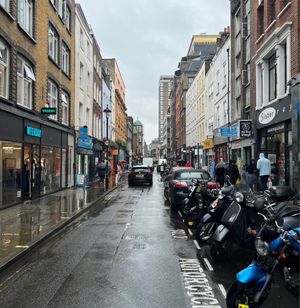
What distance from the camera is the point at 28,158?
50.3 feet

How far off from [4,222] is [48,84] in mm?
9935

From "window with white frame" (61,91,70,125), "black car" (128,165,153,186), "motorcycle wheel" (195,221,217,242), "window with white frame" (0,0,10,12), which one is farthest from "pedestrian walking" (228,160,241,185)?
"window with white frame" (0,0,10,12)

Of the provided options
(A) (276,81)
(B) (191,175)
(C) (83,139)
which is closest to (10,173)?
(B) (191,175)

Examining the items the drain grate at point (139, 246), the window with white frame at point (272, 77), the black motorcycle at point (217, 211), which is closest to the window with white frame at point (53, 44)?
the window with white frame at point (272, 77)

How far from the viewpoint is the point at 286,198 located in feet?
20.0

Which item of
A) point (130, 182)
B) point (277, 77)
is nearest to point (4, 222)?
point (277, 77)

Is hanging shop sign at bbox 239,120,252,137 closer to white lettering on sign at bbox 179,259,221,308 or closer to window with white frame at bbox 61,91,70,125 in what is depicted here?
window with white frame at bbox 61,91,70,125

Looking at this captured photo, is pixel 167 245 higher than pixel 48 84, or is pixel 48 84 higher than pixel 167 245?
pixel 48 84

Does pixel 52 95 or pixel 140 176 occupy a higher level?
pixel 52 95

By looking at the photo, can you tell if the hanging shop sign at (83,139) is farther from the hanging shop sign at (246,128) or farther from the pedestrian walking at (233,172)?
the pedestrian walking at (233,172)

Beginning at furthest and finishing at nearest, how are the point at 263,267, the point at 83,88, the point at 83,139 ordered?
the point at 83,88 < the point at 83,139 < the point at 263,267

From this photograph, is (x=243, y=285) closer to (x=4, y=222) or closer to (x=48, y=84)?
(x=4, y=222)

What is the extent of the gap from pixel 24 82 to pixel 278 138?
11.2 meters

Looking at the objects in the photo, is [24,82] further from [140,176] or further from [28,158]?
[140,176]
